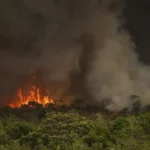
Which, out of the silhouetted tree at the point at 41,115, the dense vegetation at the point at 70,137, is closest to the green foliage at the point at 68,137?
the dense vegetation at the point at 70,137

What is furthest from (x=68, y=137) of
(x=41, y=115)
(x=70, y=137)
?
(x=41, y=115)

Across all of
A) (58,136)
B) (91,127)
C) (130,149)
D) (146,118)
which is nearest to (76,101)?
(146,118)

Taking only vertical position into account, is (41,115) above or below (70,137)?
above

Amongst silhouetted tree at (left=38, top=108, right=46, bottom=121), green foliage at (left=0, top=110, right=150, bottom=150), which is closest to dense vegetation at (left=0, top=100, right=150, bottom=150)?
green foliage at (left=0, top=110, right=150, bottom=150)

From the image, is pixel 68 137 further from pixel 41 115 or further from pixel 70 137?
pixel 41 115

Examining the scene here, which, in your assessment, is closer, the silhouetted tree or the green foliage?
the green foliage

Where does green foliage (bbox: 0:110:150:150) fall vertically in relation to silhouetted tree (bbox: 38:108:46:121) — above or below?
below

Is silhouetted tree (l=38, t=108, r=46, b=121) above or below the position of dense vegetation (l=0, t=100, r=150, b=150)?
above

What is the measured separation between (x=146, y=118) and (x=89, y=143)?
1871 cm

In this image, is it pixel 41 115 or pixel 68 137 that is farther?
pixel 41 115

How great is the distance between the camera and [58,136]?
36.3 m

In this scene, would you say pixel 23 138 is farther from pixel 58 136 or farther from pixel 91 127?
pixel 91 127

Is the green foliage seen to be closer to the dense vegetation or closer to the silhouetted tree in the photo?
the dense vegetation

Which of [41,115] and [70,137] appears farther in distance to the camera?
[41,115]
